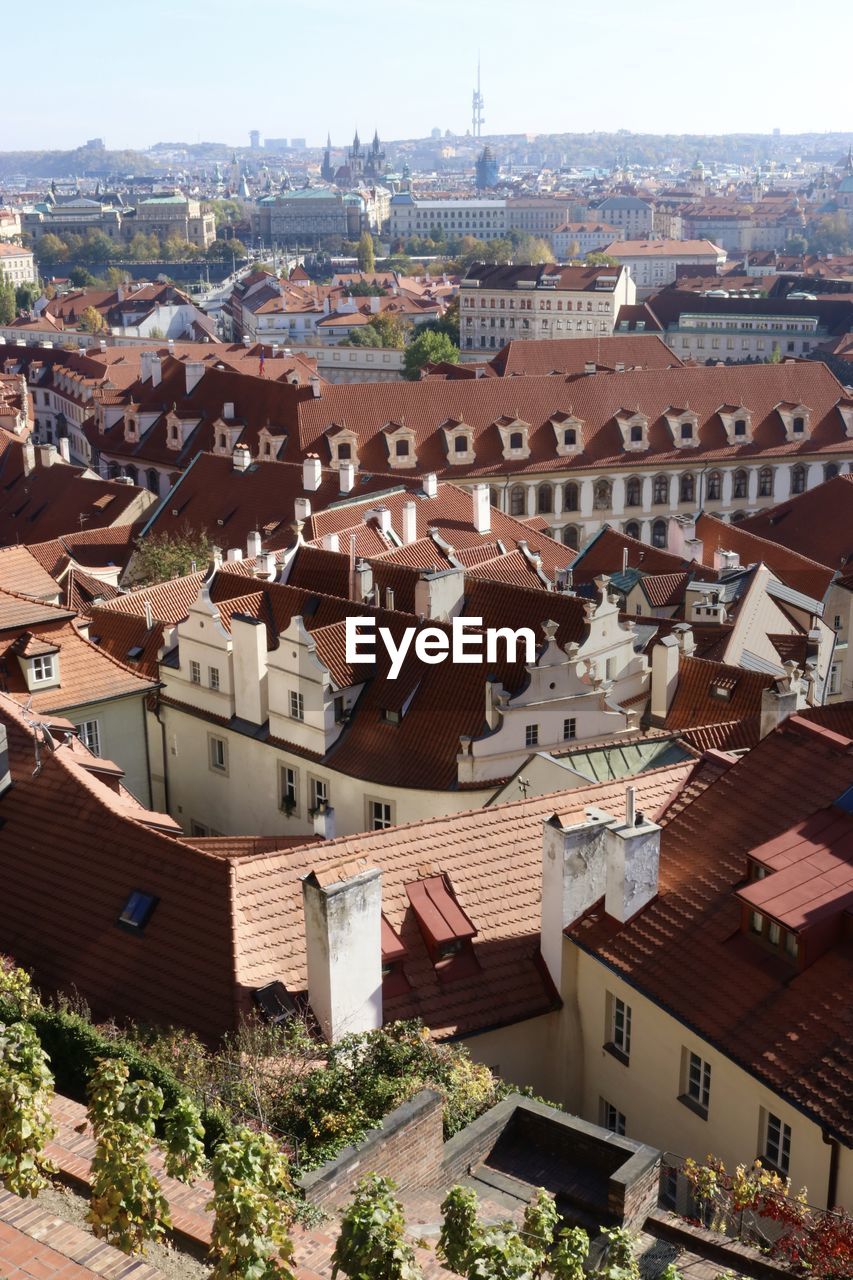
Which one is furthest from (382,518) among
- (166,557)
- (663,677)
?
(663,677)

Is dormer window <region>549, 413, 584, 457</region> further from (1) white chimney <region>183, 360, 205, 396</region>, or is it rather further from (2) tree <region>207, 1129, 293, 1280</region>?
(2) tree <region>207, 1129, 293, 1280</region>

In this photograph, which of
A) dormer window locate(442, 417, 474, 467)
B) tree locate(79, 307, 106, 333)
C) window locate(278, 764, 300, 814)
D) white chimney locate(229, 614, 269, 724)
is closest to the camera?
window locate(278, 764, 300, 814)

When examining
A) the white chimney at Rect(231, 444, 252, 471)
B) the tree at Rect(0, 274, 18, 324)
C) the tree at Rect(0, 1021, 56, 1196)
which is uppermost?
the tree at Rect(0, 1021, 56, 1196)

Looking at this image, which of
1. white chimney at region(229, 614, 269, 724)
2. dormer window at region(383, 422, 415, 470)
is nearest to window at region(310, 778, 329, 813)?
white chimney at region(229, 614, 269, 724)

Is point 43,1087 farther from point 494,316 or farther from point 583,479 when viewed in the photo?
point 494,316

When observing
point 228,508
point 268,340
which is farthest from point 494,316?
point 228,508

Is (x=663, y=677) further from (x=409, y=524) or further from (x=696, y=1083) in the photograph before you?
(x=696, y=1083)

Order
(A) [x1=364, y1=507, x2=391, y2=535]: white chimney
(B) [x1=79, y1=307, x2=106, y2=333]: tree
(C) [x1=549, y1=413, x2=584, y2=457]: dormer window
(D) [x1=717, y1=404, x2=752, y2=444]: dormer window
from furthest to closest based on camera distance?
(B) [x1=79, y1=307, x2=106, y2=333]: tree → (D) [x1=717, y1=404, x2=752, y2=444]: dormer window → (C) [x1=549, y1=413, x2=584, y2=457]: dormer window → (A) [x1=364, y1=507, x2=391, y2=535]: white chimney
